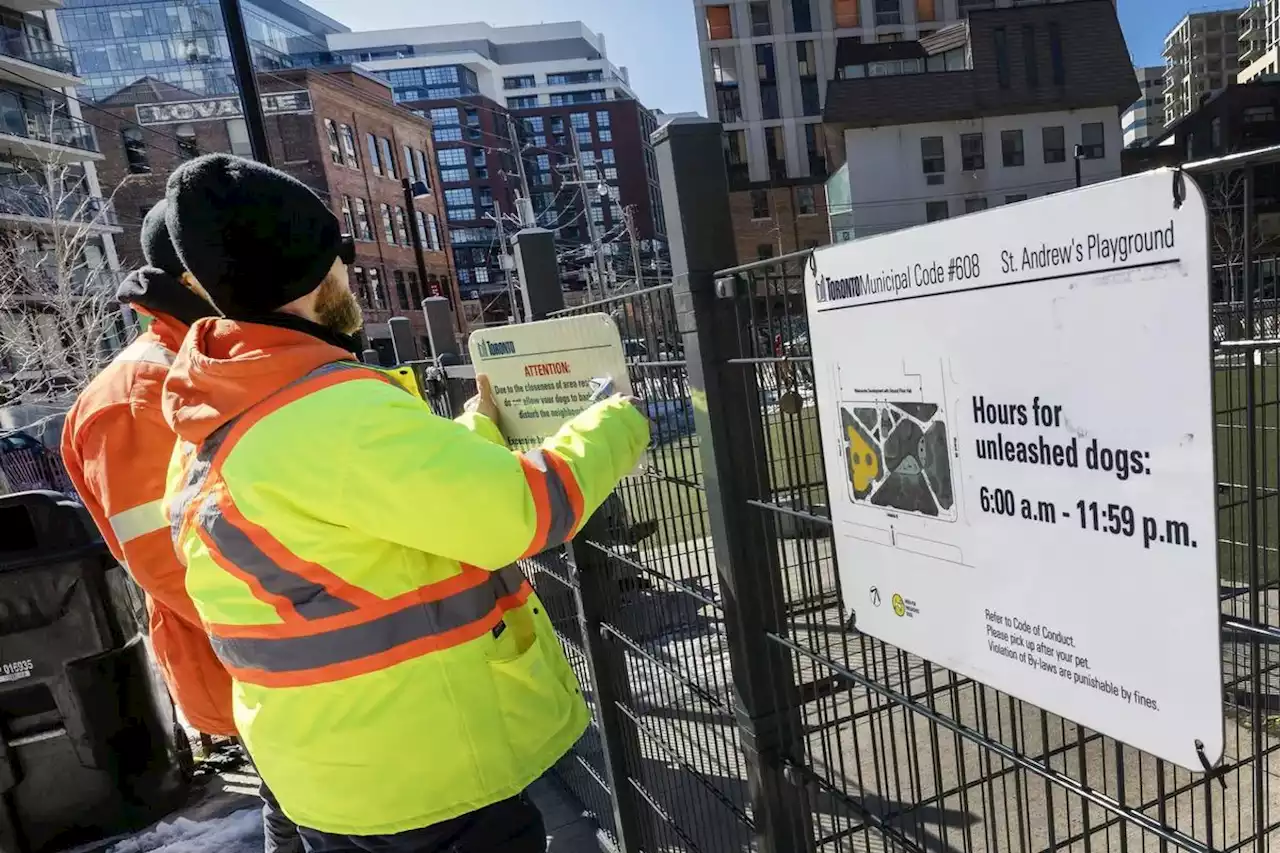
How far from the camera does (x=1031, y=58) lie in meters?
37.4

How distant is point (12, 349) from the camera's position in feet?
41.3

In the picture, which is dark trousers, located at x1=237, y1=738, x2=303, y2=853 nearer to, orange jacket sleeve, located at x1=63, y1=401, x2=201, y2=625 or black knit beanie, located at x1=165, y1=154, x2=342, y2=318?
orange jacket sleeve, located at x1=63, y1=401, x2=201, y2=625

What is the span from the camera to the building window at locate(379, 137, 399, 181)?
44.5 metres

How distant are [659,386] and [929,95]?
40.5 metres

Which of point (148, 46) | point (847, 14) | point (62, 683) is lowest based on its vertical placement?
point (62, 683)

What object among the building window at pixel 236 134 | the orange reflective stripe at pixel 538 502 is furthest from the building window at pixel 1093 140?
the orange reflective stripe at pixel 538 502

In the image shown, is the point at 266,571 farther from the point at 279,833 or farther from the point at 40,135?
the point at 40,135

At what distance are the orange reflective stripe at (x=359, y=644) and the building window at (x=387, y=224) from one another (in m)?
44.5

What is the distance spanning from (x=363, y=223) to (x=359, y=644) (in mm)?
43712

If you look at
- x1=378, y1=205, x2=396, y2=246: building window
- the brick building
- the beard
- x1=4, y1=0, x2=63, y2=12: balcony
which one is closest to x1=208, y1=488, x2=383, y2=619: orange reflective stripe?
the beard

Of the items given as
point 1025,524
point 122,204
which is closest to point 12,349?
point 1025,524

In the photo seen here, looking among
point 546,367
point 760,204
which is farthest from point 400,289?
point 546,367

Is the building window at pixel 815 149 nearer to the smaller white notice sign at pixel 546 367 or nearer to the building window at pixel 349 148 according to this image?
the building window at pixel 349 148

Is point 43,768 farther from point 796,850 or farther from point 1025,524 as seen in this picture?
point 1025,524
